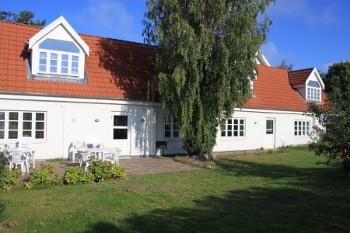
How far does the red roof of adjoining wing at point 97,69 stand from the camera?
17.4 metres

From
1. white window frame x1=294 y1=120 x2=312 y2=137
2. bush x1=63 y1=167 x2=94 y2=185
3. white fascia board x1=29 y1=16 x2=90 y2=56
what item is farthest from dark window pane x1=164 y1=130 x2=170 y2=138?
white window frame x1=294 y1=120 x2=312 y2=137

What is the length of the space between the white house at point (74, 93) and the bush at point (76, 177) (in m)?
6.34

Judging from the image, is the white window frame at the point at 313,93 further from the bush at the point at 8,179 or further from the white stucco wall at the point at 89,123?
the bush at the point at 8,179

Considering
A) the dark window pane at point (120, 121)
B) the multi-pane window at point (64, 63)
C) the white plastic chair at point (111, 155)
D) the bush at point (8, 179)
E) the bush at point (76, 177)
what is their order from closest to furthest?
the bush at point (8, 179) < the bush at point (76, 177) < the white plastic chair at point (111, 155) < the multi-pane window at point (64, 63) < the dark window pane at point (120, 121)

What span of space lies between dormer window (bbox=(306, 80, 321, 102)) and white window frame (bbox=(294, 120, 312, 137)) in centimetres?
234

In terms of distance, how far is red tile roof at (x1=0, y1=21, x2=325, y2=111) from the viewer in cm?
1734

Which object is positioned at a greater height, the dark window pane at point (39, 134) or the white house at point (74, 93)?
the white house at point (74, 93)

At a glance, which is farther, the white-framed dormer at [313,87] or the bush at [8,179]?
the white-framed dormer at [313,87]

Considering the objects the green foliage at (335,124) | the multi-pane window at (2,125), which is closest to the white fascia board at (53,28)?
the multi-pane window at (2,125)

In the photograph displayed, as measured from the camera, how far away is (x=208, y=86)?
704 inches

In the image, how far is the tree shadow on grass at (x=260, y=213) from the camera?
727 cm

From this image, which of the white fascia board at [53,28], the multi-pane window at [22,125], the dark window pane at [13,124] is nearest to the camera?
the multi-pane window at [22,125]

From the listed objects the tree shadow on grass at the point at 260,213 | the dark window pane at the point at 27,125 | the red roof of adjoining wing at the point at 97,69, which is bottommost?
the tree shadow on grass at the point at 260,213

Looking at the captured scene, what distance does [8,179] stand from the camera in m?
10.5
